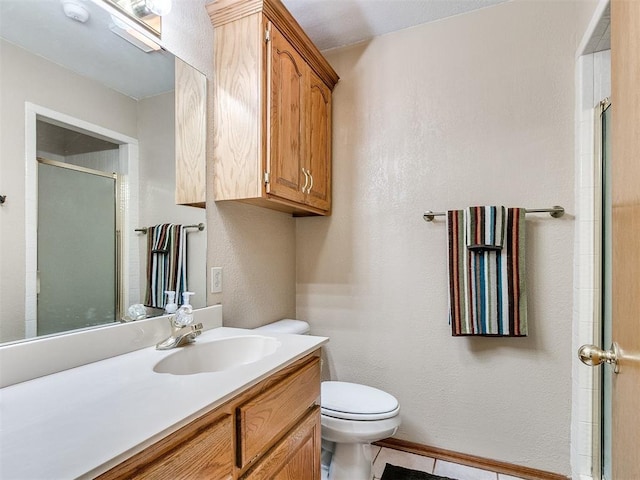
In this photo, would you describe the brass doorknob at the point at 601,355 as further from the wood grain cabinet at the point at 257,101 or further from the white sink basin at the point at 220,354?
the wood grain cabinet at the point at 257,101

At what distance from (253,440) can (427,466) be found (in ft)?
4.46

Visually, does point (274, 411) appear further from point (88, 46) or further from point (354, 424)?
point (88, 46)

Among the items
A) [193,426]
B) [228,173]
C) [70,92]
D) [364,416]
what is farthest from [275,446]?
[70,92]

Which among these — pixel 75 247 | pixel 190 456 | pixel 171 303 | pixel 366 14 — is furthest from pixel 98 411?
pixel 366 14

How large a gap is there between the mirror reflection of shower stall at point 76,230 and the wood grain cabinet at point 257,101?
481 millimetres

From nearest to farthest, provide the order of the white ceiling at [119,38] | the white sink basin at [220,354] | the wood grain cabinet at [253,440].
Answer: the wood grain cabinet at [253,440], the white ceiling at [119,38], the white sink basin at [220,354]

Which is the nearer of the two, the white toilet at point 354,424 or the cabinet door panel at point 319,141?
the white toilet at point 354,424

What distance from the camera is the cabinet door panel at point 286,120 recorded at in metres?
1.50

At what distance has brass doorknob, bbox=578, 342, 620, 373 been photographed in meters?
0.76

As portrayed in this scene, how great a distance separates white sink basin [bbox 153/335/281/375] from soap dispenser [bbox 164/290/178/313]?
185 mm

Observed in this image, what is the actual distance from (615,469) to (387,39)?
7.05 feet

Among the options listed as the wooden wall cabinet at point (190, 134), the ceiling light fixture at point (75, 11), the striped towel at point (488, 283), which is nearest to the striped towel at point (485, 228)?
the striped towel at point (488, 283)

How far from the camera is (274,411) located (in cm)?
98

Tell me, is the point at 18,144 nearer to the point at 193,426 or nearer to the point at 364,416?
the point at 193,426
